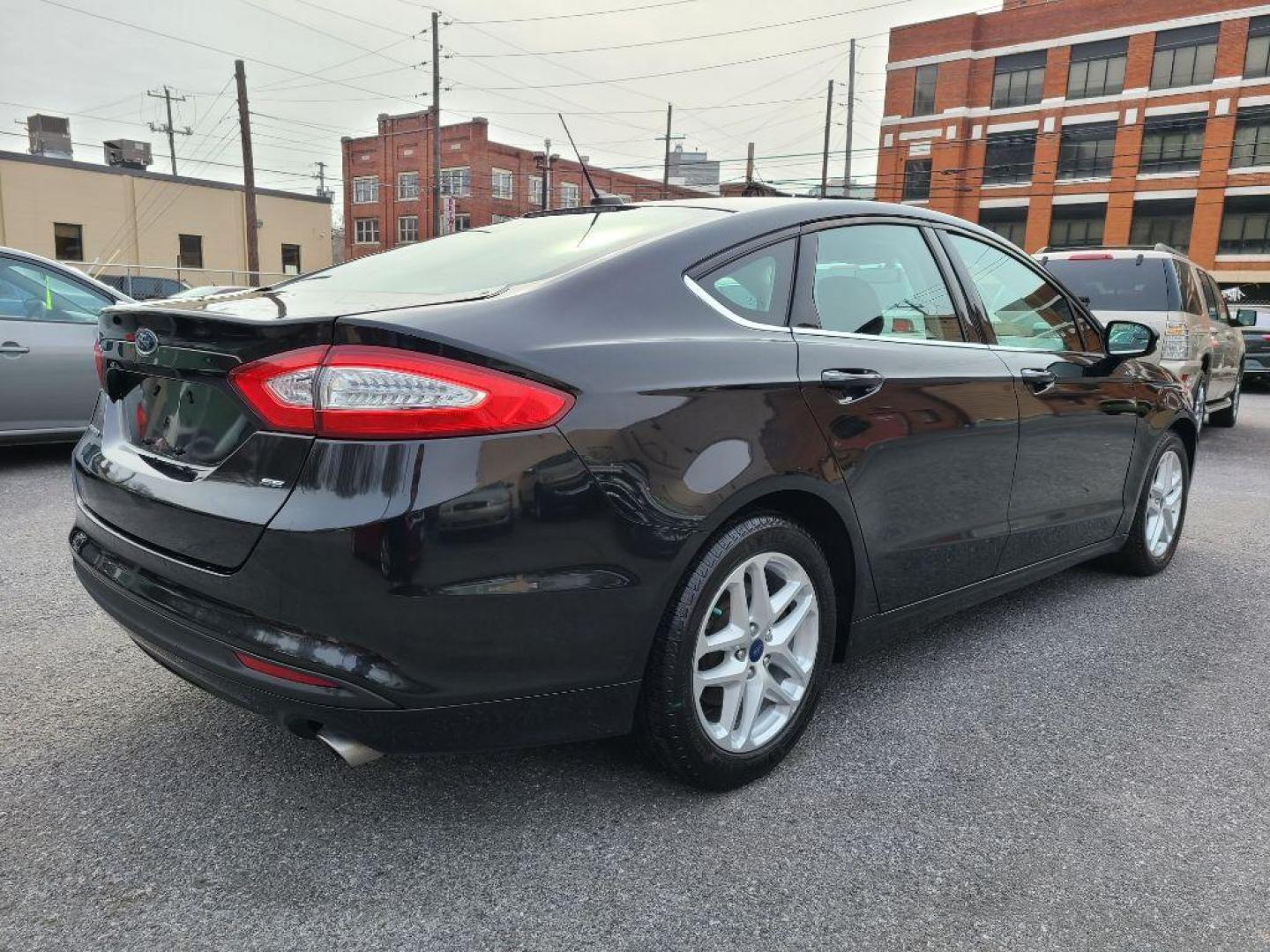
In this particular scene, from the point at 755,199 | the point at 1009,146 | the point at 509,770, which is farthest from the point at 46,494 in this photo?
the point at 1009,146

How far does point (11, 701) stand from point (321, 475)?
5.59 feet

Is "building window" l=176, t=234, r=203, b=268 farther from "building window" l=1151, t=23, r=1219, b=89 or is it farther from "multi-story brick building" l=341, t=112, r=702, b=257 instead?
"building window" l=1151, t=23, r=1219, b=89

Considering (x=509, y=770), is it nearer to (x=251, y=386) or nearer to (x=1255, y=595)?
(x=251, y=386)

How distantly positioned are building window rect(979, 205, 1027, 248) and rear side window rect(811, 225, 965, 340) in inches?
1809

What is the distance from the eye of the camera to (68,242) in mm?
35469

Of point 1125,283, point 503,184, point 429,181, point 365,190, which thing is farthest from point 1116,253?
point 365,190

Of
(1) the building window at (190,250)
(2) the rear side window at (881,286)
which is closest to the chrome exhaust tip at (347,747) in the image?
(2) the rear side window at (881,286)

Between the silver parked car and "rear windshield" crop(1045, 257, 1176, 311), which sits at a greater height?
"rear windshield" crop(1045, 257, 1176, 311)

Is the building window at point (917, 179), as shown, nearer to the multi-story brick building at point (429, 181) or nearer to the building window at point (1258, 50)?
the multi-story brick building at point (429, 181)

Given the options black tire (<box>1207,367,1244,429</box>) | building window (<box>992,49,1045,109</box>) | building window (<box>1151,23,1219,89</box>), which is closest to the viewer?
black tire (<box>1207,367,1244,429</box>)

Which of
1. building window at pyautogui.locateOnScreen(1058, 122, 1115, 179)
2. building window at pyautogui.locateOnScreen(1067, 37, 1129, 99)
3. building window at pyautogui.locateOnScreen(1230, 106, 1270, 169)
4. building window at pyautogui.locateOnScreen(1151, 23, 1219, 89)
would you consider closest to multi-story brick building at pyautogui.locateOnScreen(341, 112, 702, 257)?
building window at pyautogui.locateOnScreen(1058, 122, 1115, 179)

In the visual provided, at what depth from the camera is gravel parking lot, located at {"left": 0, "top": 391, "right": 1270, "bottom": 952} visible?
6.26 ft

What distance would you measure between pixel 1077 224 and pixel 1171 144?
4.85m

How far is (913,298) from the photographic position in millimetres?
3051
